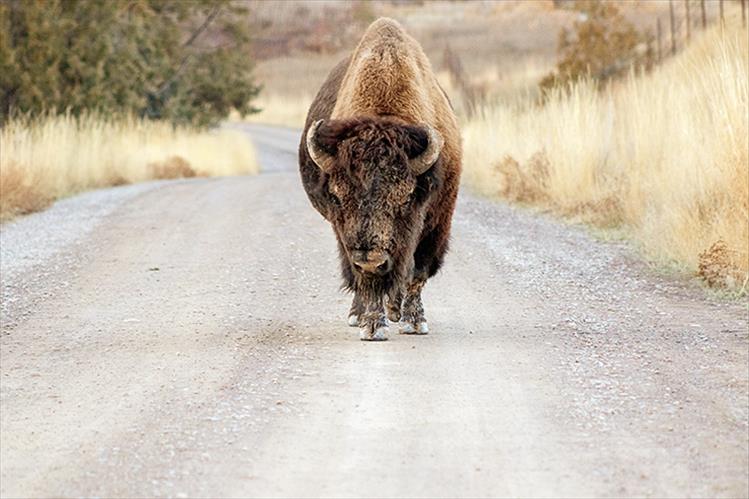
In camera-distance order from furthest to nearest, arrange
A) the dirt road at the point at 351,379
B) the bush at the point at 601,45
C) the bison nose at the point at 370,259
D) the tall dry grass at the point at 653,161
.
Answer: the bush at the point at 601,45 → the tall dry grass at the point at 653,161 → the bison nose at the point at 370,259 → the dirt road at the point at 351,379

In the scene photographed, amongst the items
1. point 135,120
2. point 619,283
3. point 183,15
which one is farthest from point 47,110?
point 619,283

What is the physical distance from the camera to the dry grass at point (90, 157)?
19.7m

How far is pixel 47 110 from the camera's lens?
2648 centimetres

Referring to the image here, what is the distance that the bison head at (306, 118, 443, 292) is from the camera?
8711 mm

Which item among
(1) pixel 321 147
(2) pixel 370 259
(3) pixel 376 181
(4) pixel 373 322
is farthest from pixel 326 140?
(4) pixel 373 322

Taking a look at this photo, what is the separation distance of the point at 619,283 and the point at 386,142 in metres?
4.10

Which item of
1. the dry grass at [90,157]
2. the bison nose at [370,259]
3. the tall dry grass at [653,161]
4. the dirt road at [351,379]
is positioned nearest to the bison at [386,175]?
the bison nose at [370,259]

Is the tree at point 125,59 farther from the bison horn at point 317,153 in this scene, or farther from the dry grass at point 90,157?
the bison horn at point 317,153

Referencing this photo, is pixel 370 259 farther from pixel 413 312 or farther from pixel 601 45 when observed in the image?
pixel 601 45

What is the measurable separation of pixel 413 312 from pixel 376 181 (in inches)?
56.7

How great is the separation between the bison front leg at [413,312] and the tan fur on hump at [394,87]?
968mm

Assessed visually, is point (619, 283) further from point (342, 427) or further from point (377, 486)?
point (377, 486)

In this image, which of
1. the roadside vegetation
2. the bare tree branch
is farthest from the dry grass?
the bare tree branch

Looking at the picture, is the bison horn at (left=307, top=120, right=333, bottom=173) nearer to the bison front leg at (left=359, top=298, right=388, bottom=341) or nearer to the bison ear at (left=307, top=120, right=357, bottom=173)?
the bison ear at (left=307, top=120, right=357, bottom=173)
